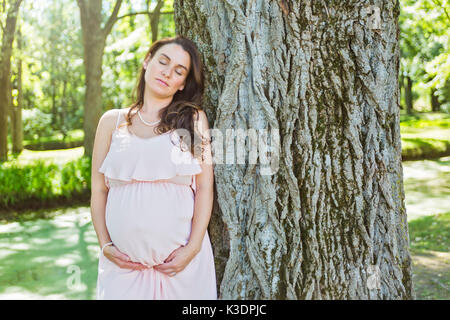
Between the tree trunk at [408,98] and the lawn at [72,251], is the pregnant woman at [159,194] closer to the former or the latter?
the lawn at [72,251]

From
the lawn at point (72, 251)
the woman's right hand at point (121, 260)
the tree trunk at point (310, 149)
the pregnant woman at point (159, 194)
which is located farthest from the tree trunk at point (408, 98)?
the woman's right hand at point (121, 260)

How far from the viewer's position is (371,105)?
7.64 ft

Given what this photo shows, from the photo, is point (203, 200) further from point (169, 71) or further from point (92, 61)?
point (92, 61)

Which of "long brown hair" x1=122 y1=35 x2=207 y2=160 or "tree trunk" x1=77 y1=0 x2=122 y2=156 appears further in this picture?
"tree trunk" x1=77 y1=0 x2=122 y2=156

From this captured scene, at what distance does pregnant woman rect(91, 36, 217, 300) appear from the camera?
226 centimetres

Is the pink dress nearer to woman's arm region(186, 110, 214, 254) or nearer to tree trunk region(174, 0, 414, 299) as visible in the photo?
woman's arm region(186, 110, 214, 254)

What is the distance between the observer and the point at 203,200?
2340 mm

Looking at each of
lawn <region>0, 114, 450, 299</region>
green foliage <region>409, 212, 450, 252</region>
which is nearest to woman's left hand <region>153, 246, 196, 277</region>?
lawn <region>0, 114, 450, 299</region>

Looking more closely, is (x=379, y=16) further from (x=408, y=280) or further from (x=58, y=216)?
(x=58, y=216)

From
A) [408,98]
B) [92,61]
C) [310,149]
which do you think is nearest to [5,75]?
[92,61]

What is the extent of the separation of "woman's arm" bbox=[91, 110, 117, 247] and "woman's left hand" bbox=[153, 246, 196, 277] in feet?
1.08
